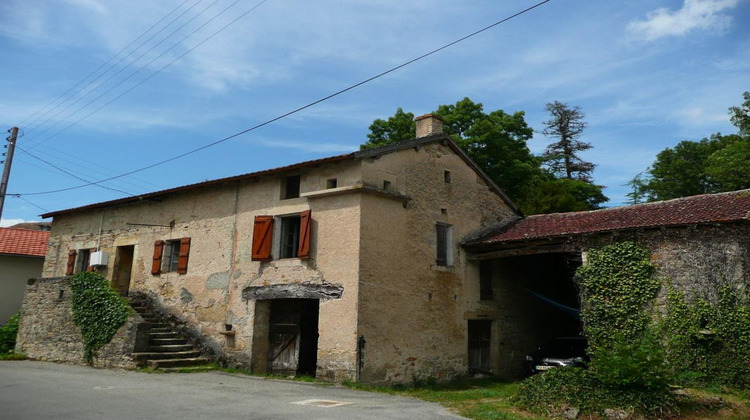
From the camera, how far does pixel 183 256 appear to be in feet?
50.3

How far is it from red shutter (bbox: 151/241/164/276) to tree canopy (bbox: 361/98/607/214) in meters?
13.6

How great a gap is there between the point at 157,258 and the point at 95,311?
8.14 feet

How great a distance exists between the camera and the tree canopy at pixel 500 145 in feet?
75.9

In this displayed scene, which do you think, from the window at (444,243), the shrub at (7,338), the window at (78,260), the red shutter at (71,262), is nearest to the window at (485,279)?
the window at (444,243)

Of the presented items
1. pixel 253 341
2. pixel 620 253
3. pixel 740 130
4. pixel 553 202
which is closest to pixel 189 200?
pixel 253 341

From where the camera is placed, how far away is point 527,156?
26234 mm

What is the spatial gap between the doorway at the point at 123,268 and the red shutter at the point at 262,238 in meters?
6.65

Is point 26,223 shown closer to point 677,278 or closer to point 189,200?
point 189,200

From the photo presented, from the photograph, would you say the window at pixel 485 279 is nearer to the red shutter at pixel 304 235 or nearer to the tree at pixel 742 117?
the red shutter at pixel 304 235

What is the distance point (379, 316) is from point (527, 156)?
1699 centimetres

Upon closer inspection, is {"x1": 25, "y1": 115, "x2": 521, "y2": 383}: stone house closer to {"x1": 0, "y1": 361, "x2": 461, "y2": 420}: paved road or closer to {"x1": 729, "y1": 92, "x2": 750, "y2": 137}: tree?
{"x1": 0, "y1": 361, "x2": 461, "y2": 420}: paved road

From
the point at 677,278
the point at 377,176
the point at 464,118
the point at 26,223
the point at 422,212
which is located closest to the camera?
the point at 677,278

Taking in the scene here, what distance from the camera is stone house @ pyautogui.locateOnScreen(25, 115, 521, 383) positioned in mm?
12000

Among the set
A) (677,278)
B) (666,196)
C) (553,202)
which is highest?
(666,196)
